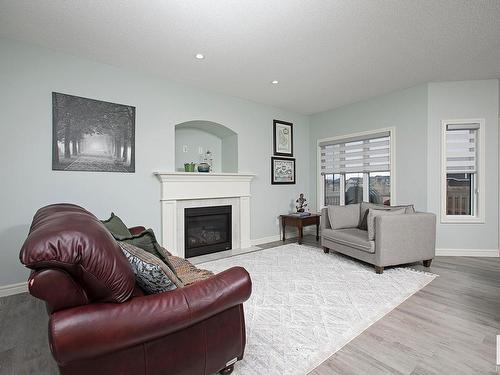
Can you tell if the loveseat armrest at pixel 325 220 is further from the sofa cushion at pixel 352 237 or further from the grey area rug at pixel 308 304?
the grey area rug at pixel 308 304

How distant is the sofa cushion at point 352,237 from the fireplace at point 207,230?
1633 mm

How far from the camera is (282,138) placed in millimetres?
5180

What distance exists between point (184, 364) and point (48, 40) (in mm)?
3312

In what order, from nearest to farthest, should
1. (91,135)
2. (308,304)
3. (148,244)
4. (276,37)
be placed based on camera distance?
(148,244) → (308,304) → (276,37) → (91,135)

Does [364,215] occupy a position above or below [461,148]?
below

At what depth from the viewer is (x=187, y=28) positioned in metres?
2.49

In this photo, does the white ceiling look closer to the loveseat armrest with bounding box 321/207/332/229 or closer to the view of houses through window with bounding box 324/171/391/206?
the view of houses through window with bounding box 324/171/391/206

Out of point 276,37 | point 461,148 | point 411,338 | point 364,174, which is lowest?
point 411,338

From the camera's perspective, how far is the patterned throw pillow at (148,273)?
121 centimetres

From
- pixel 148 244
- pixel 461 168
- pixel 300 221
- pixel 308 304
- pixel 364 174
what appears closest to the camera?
pixel 148 244

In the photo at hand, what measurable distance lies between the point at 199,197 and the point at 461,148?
13.5 ft

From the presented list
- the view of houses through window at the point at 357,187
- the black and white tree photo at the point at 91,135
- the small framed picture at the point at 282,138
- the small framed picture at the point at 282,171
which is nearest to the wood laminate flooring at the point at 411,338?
the black and white tree photo at the point at 91,135

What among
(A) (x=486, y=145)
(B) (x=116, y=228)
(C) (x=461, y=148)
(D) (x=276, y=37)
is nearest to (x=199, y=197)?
(B) (x=116, y=228)

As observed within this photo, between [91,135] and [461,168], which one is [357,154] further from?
[91,135]
